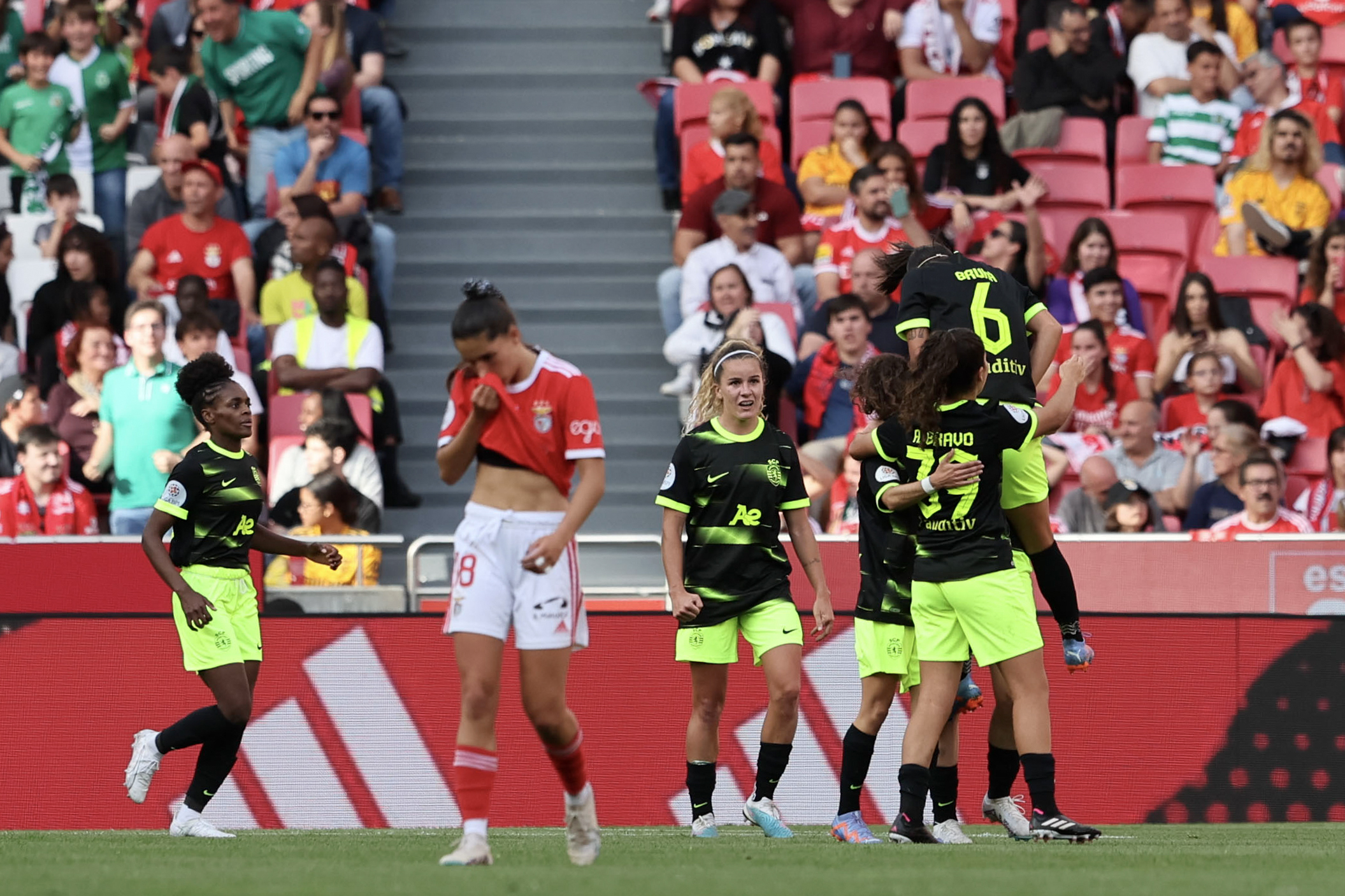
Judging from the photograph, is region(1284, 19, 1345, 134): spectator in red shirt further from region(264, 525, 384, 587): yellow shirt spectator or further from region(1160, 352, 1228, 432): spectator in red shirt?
region(264, 525, 384, 587): yellow shirt spectator

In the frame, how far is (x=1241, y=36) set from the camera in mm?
16922

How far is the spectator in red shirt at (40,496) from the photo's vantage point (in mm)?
11984

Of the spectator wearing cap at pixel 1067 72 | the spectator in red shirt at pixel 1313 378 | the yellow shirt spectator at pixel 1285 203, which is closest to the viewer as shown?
the spectator in red shirt at pixel 1313 378

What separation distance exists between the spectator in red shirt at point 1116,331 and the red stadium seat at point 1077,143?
171 cm

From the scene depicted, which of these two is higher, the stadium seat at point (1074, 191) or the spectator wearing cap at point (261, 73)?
the spectator wearing cap at point (261, 73)

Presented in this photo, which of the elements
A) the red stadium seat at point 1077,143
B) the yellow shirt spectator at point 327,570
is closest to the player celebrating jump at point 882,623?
the yellow shirt spectator at point 327,570

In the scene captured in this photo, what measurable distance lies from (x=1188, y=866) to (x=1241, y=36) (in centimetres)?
1189

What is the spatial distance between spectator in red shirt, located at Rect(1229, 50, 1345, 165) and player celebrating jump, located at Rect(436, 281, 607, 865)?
1054 cm

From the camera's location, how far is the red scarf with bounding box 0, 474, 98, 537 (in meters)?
12.0

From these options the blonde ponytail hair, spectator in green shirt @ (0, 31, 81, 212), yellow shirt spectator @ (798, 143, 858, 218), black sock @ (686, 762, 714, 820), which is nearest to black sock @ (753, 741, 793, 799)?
black sock @ (686, 762, 714, 820)

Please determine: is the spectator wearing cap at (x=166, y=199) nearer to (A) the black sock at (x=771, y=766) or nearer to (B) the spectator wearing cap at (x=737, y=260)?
(B) the spectator wearing cap at (x=737, y=260)

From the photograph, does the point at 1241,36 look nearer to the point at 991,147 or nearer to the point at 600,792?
the point at 991,147

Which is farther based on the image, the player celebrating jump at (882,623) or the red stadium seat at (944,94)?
the red stadium seat at (944,94)

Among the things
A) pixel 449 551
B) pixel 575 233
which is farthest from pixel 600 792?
pixel 575 233
